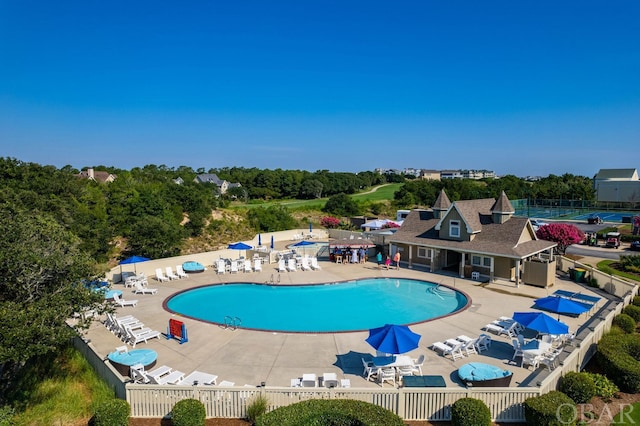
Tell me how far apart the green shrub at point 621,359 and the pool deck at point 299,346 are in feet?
7.47

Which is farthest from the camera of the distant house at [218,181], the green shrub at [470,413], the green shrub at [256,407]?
the distant house at [218,181]

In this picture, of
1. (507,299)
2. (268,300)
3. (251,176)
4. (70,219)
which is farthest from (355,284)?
(251,176)

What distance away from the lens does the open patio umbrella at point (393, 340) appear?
1144 cm

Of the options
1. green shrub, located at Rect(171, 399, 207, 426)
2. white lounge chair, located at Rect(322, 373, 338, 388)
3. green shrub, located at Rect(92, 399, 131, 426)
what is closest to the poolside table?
white lounge chair, located at Rect(322, 373, 338, 388)

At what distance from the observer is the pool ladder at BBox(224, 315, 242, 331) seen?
16.6 meters

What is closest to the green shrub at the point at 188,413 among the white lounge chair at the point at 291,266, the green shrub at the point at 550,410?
the green shrub at the point at 550,410

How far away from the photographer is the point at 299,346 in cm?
1445

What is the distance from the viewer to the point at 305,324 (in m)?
17.9

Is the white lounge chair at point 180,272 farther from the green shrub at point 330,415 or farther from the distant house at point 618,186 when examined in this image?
the distant house at point 618,186

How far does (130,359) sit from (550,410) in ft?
39.2

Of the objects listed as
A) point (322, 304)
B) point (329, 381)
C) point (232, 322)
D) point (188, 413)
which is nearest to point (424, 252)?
point (322, 304)

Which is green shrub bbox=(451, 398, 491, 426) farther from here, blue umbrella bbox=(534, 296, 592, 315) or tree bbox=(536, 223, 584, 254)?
tree bbox=(536, 223, 584, 254)

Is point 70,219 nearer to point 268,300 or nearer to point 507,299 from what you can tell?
point 268,300

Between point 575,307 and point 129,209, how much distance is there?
35.9 meters
